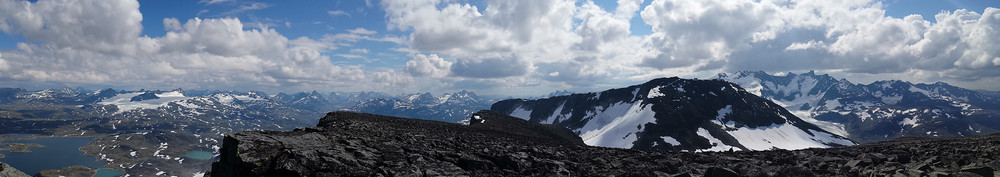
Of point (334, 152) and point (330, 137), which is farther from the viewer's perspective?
point (330, 137)

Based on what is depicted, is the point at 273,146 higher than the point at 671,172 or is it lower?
higher

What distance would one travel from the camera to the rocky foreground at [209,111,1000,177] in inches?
662

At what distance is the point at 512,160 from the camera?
21688 millimetres

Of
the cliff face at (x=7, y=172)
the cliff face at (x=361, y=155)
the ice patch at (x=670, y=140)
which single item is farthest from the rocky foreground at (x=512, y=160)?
the ice patch at (x=670, y=140)

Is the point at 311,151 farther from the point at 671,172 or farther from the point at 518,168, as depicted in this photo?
the point at 671,172

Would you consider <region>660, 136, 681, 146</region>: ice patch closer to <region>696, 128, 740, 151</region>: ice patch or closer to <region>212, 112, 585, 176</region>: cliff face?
<region>696, 128, 740, 151</region>: ice patch

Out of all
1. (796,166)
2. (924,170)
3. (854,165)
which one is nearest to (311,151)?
(796,166)

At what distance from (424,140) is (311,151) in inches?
373

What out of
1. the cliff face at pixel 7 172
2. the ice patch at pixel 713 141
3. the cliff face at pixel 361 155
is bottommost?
the ice patch at pixel 713 141

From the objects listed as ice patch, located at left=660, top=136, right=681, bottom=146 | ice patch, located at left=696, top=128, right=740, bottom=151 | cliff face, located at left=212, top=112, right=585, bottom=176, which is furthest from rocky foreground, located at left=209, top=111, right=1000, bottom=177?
ice patch, located at left=660, top=136, right=681, bottom=146

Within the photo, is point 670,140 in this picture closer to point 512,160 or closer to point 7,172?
point 512,160

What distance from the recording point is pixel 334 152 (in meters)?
18.7

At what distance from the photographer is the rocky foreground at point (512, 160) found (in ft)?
55.2

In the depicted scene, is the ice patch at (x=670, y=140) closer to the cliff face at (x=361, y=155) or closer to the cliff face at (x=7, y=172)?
the cliff face at (x=361, y=155)
